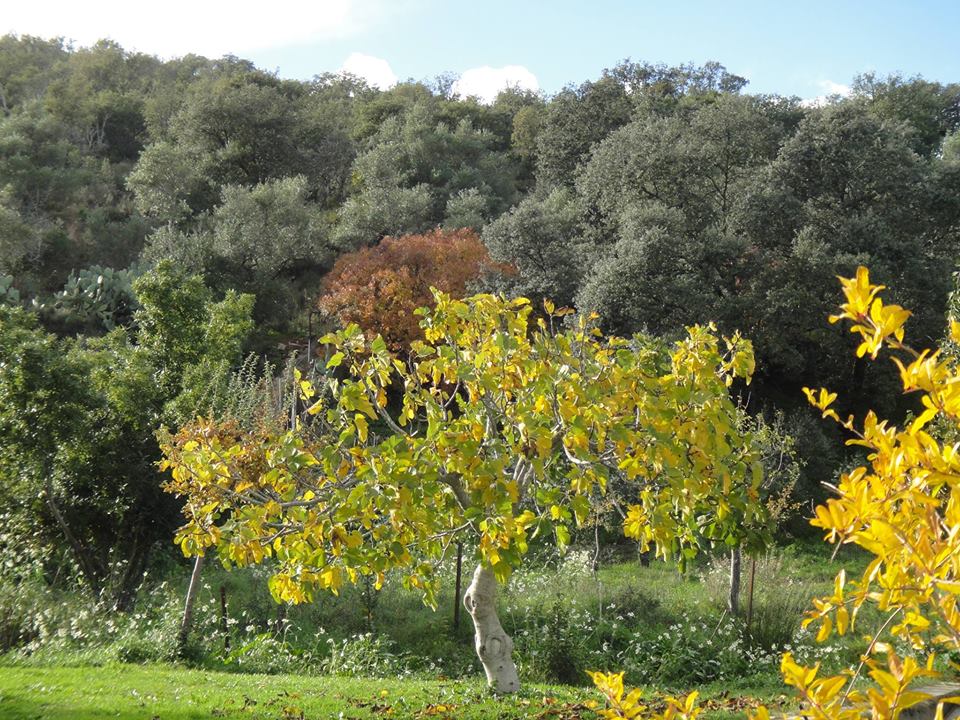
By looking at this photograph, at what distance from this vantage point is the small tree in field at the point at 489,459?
4.47 m

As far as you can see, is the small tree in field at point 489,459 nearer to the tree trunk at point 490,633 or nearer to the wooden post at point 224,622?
the tree trunk at point 490,633

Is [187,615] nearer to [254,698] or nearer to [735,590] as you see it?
[254,698]

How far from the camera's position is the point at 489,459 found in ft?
15.8

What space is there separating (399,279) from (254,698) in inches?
518

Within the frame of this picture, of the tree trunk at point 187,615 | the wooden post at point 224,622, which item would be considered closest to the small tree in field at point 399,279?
the wooden post at point 224,622

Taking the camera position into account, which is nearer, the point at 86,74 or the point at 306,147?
the point at 306,147

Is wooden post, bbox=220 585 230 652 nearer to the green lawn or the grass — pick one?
the grass

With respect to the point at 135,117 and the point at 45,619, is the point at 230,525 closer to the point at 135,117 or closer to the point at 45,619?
the point at 45,619

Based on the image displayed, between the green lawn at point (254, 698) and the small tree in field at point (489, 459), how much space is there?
4.71 feet

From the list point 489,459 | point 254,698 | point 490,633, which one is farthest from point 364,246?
point 489,459

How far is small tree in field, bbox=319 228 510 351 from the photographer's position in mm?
18906

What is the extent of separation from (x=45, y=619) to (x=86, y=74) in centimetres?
3741

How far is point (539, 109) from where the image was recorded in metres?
35.8

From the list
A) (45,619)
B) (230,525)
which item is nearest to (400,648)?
(45,619)
